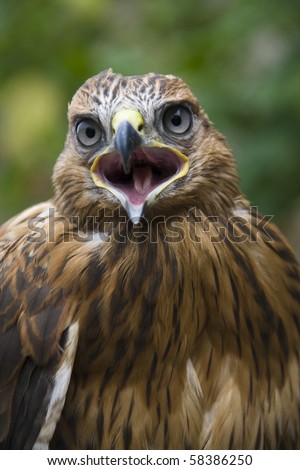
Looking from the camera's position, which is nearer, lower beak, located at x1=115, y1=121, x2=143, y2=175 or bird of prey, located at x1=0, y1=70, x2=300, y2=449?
lower beak, located at x1=115, y1=121, x2=143, y2=175

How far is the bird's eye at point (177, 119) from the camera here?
11.1ft

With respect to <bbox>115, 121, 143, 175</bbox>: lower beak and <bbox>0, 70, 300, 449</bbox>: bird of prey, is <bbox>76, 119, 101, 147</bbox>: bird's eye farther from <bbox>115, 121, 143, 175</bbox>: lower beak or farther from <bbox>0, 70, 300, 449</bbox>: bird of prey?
<bbox>115, 121, 143, 175</bbox>: lower beak

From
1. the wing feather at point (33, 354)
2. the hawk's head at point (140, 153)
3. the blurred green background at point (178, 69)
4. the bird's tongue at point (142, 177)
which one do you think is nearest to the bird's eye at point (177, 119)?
the hawk's head at point (140, 153)

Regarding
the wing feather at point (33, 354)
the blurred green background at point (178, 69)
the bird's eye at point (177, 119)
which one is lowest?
the wing feather at point (33, 354)

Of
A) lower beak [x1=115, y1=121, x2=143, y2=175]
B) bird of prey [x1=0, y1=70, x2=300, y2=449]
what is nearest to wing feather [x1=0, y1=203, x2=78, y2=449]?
bird of prey [x1=0, y1=70, x2=300, y2=449]

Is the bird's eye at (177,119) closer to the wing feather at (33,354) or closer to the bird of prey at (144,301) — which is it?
the bird of prey at (144,301)

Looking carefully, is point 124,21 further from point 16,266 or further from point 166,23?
point 16,266

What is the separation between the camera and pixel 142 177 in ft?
11.0

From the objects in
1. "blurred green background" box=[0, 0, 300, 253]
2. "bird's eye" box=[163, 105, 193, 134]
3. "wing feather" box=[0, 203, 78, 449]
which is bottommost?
"wing feather" box=[0, 203, 78, 449]

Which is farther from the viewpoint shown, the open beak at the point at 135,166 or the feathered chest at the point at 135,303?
the feathered chest at the point at 135,303

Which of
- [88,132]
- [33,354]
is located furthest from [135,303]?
[88,132]

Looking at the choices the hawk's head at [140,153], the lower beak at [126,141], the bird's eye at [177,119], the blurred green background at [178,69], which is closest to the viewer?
the lower beak at [126,141]

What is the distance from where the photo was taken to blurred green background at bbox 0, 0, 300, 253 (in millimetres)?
5301

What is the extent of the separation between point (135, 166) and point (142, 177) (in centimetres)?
5
